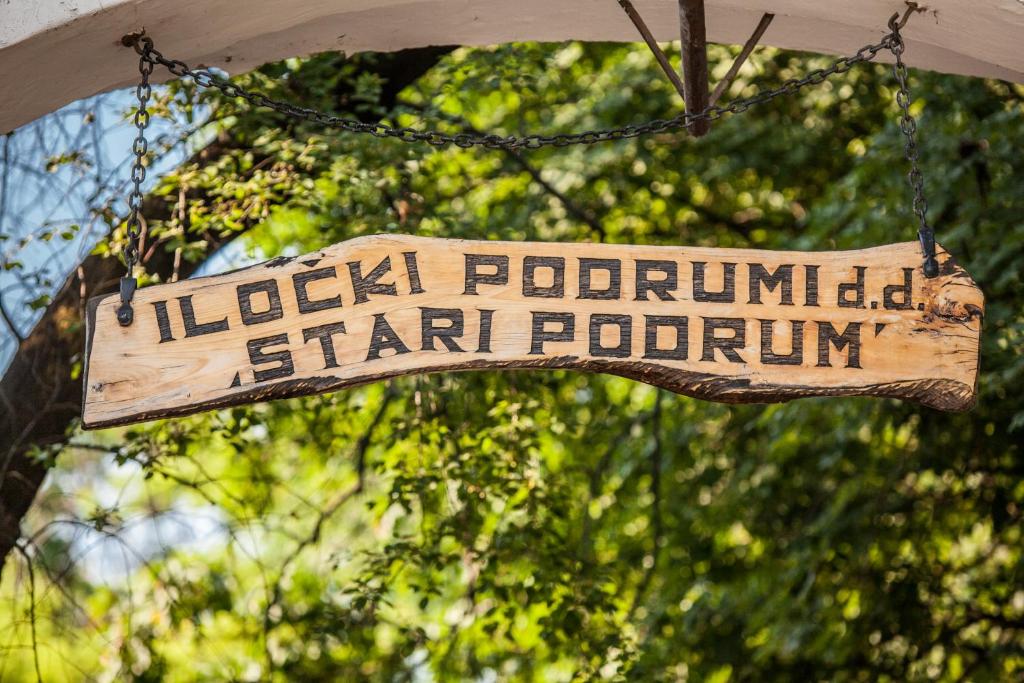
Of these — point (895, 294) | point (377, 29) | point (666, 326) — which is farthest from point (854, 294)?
point (377, 29)

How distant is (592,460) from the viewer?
670 cm

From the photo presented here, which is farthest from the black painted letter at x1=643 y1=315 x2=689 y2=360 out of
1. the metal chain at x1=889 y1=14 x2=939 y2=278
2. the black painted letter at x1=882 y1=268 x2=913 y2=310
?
the metal chain at x1=889 y1=14 x2=939 y2=278

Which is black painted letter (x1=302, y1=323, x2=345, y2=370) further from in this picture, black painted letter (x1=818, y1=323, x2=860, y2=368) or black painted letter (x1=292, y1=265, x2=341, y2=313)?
black painted letter (x1=818, y1=323, x2=860, y2=368)

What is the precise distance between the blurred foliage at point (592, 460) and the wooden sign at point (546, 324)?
1583mm

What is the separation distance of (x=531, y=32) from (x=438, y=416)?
169 cm

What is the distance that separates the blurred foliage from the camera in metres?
4.21

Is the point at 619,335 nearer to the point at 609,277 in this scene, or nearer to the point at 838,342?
the point at 609,277

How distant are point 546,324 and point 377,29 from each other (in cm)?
115

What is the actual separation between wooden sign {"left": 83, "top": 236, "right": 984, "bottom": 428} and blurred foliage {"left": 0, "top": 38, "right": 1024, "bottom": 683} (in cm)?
158

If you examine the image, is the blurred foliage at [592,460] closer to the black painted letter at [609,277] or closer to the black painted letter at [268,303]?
the black painted letter at [268,303]

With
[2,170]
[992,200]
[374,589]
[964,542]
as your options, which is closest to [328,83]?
[2,170]

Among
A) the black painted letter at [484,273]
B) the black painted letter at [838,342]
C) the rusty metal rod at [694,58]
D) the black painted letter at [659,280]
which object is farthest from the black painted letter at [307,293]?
the rusty metal rod at [694,58]

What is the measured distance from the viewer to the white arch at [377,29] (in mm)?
2596

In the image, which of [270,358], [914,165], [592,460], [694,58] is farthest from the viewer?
[592,460]
